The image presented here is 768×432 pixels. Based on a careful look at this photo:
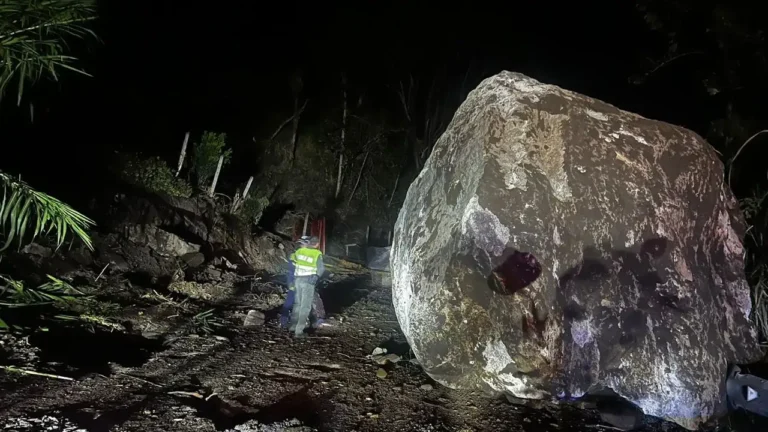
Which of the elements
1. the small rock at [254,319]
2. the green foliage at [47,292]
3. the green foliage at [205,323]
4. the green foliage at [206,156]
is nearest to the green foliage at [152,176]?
the green foliage at [206,156]

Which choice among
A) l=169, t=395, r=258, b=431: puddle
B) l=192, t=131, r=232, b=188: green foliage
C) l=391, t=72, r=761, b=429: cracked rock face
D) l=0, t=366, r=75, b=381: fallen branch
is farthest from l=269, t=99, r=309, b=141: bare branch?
l=169, t=395, r=258, b=431: puddle

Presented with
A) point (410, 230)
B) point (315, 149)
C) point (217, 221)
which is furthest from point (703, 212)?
point (315, 149)

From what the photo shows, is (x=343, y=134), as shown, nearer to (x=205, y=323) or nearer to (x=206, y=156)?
(x=206, y=156)

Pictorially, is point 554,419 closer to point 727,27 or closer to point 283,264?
point 727,27

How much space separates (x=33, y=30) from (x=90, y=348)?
3.47 m

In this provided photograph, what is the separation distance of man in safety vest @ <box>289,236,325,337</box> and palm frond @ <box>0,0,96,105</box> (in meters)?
3.77

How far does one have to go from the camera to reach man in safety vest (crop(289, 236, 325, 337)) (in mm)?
7145

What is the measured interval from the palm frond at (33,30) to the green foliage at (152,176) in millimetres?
7916

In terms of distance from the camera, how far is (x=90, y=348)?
19.0 ft

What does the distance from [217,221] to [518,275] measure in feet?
30.8

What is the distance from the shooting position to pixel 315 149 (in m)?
19.9

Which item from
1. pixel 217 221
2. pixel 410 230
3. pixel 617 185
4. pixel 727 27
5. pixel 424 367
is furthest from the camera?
pixel 217 221

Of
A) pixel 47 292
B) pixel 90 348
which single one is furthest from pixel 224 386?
pixel 47 292

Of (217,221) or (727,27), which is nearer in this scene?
(727,27)
